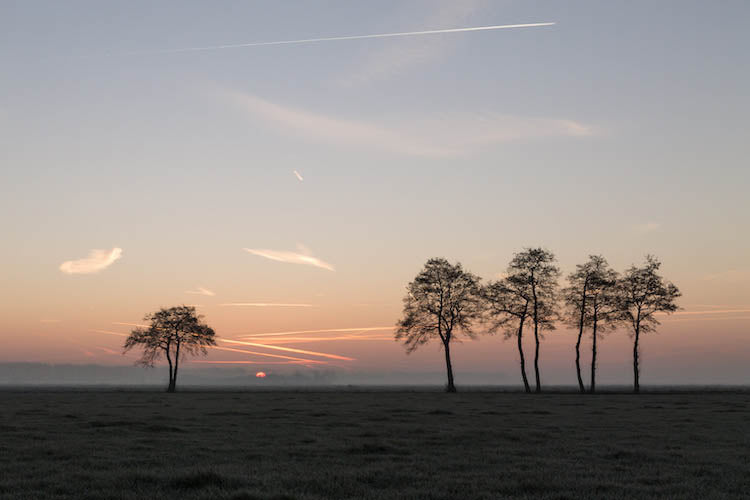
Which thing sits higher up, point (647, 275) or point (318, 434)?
point (647, 275)

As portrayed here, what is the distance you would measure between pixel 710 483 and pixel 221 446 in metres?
17.9

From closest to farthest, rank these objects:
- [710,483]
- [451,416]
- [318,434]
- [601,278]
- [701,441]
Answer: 1. [710,483]
2. [701,441]
3. [318,434]
4. [451,416]
5. [601,278]

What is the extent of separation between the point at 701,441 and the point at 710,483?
11.4 metres

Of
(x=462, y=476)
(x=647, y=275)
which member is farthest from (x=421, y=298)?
(x=462, y=476)

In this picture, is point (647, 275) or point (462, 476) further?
point (647, 275)

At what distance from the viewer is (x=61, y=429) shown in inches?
1228

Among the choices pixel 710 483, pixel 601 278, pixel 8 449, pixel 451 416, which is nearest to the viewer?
pixel 710 483

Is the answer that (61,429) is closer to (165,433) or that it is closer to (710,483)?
(165,433)

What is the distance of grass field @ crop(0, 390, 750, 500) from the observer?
15.9m

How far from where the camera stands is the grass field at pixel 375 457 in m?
15.9

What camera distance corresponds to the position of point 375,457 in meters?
21.7

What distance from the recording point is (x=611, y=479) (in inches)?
679

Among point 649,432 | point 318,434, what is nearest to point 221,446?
point 318,434

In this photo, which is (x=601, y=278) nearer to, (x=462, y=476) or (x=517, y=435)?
(x=517, y=435)
